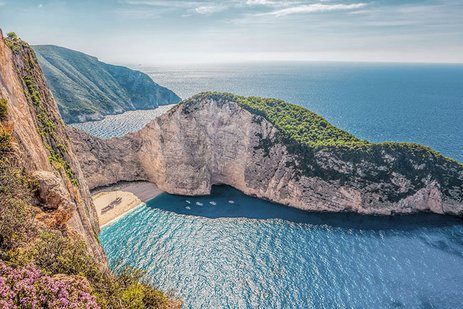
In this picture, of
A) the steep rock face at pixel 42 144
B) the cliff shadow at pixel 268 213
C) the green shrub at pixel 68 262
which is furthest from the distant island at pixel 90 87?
the green shrub at pixel 68 262

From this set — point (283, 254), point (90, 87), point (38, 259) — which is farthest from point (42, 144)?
point (90, 87)

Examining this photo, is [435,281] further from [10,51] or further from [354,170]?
[10,51]

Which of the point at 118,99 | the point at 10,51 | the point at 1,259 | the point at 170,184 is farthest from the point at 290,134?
the point at 118,99

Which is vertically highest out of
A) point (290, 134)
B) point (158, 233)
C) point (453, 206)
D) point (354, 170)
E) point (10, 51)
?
point (10, 51)

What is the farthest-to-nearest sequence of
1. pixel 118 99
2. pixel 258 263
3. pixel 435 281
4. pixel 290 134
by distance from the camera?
pixel 118 99, pixel 290 134, pixel 258 263, pixel 435 281

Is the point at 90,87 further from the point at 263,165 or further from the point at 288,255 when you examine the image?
the point at 288,255

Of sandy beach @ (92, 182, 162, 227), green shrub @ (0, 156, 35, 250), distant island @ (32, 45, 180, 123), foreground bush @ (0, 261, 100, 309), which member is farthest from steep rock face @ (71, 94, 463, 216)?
distant island @ (32, 45, 180, 123)
